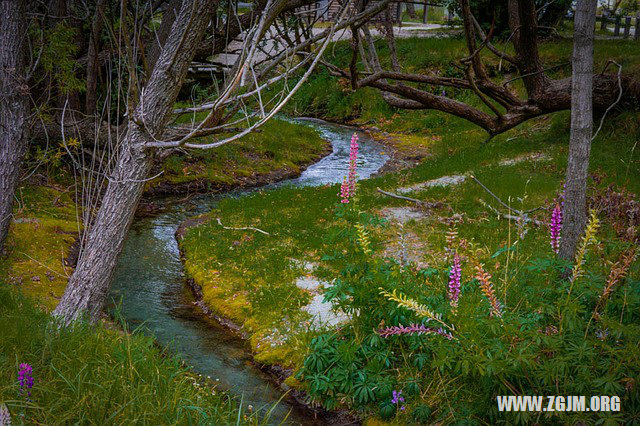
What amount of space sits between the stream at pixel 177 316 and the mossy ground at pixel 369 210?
316mm

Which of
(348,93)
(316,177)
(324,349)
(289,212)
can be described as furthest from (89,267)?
(348,93)

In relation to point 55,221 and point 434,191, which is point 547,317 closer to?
point 434,191

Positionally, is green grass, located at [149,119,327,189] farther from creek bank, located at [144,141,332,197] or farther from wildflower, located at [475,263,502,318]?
wildflower, located at [475,263,502,318]

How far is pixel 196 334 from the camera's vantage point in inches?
310

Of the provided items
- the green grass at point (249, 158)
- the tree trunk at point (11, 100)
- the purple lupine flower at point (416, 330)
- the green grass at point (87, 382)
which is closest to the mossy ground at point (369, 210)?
the purple lupine flower at point (416, 330)

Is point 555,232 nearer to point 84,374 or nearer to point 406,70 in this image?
point 84,374

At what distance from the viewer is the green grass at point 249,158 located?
51.0 ft

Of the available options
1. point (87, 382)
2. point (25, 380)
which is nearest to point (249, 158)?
point (87, 382)

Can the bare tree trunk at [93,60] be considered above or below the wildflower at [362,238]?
above

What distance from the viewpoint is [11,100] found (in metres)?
7.97

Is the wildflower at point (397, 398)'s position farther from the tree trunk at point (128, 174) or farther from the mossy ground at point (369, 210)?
the tree trunk at point (128, 174)

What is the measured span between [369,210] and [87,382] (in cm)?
753

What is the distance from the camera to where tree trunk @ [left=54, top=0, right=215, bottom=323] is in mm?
6477

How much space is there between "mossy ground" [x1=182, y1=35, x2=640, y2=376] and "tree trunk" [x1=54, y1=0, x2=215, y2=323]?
2.12m
